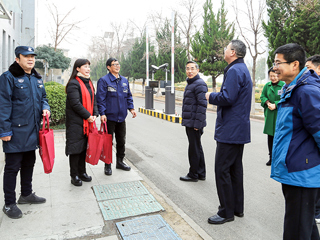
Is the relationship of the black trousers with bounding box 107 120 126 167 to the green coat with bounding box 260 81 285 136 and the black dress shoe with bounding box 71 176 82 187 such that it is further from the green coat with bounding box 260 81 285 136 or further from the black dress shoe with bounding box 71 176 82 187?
the green coat with bounding box 260 81 285 136

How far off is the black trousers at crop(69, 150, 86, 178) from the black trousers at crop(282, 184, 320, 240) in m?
3.38

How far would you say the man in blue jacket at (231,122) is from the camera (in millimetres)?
3381

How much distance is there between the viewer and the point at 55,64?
26250 mm

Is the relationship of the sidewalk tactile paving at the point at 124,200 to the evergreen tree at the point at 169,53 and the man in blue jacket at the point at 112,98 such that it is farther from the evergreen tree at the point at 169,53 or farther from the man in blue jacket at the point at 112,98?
the evergreen tree at the point at 169,53

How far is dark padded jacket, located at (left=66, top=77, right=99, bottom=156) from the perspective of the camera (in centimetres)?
459

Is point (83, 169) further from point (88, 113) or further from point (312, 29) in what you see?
point (312, 29)

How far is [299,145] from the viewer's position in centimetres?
230

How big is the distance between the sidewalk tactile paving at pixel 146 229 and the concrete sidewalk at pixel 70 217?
0.27 feet

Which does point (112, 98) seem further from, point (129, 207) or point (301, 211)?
point (301, 211)

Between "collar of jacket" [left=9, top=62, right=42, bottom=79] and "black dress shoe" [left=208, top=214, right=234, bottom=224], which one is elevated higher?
"collar of jacket" [left=9, top=62, right=42, bottom=79]

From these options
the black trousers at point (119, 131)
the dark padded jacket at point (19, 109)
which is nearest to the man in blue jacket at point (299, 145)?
the dark padded jacket at point (19, 109)

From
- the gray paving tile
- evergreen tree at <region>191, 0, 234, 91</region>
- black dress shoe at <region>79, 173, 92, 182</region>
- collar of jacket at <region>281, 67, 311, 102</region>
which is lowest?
the gray paving tile

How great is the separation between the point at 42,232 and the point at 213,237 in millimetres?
1864

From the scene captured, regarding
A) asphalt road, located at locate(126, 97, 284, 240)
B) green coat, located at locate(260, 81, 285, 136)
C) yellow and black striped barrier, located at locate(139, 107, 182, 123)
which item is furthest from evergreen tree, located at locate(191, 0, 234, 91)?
green coat, located at locate(260, 81, 285, 136)
